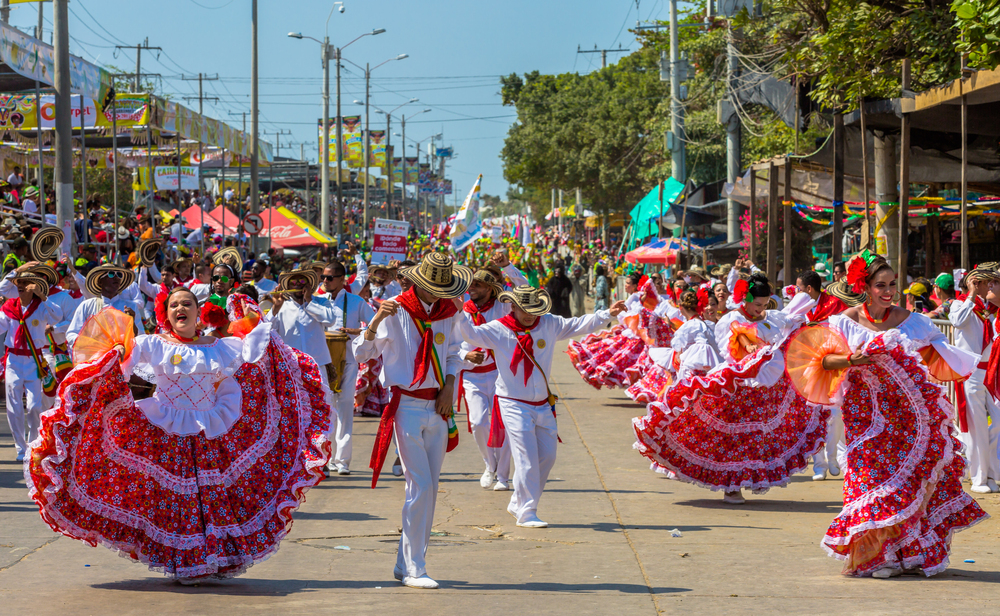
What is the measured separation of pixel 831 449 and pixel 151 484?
6701 mm

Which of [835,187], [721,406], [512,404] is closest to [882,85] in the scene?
[835,187]

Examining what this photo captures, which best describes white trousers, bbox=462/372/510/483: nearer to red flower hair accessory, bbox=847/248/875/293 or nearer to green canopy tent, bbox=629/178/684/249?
red flower hair accessory, bbox=847/248/875/293

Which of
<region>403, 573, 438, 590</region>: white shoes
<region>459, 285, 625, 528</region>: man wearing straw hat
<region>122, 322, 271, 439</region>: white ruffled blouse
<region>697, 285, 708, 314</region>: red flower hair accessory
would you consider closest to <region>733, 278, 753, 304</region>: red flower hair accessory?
<region>697, 285, 708, 314</region>: red flower hair accessory

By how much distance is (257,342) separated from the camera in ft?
21.0

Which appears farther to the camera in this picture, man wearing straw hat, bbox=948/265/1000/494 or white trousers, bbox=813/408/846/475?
white trousers, bbox=813/408/846/475

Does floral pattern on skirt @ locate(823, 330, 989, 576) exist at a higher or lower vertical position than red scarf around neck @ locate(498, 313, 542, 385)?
lower

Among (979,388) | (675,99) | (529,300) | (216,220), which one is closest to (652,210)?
(675,99)

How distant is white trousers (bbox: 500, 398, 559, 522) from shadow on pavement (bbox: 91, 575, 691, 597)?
1.88m

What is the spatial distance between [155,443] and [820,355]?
365 cm

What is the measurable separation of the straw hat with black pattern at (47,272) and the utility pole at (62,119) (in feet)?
16.1

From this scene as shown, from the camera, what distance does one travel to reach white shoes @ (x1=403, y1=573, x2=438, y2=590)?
6.17 meters

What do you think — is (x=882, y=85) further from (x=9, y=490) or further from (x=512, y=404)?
(x=9, y=490)

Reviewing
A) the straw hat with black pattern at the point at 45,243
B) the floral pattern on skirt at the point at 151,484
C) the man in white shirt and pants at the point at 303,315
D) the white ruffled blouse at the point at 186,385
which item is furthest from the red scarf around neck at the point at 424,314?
the straw hat with black pattern at the point at 45,243

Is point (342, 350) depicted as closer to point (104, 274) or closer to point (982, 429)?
point (104, 274)
